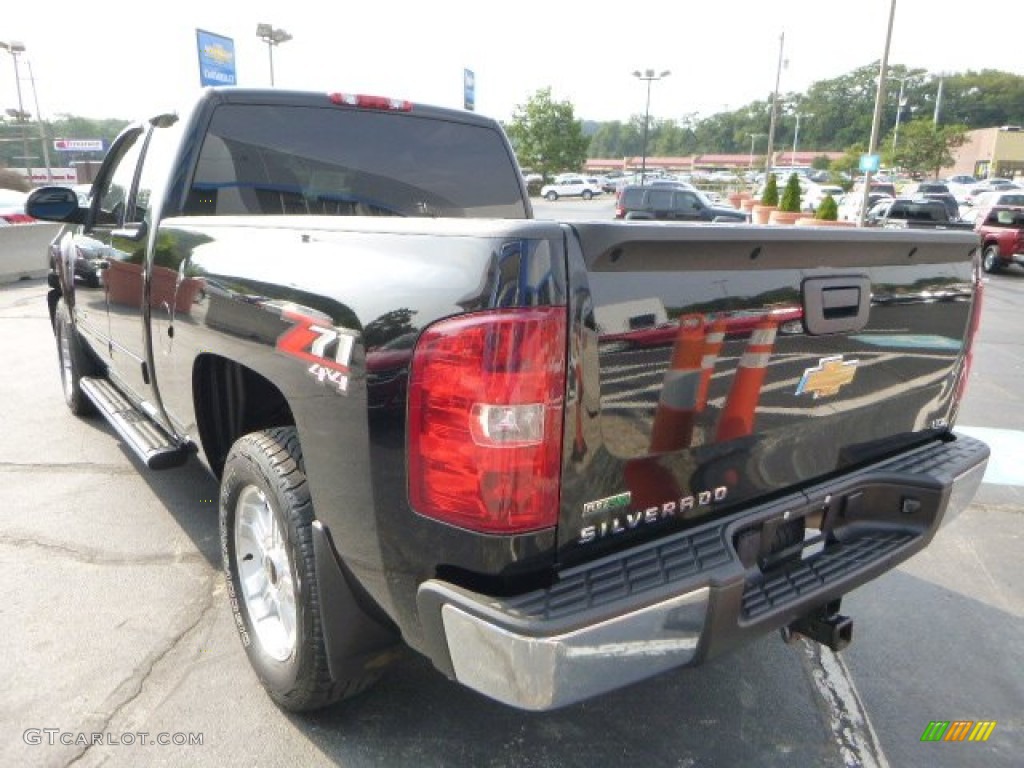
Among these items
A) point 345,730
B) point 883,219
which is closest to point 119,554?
point 345,730

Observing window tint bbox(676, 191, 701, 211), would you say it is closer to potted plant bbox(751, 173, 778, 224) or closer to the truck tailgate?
potted plant bbox(751, 173, 778, 224)

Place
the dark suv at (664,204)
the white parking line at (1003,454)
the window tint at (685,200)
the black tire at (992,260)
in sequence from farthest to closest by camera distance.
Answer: the window tint at (685,200) → the dark suv at (664,204) → the black tire at (992,260) → the white parking line at (1003,454)

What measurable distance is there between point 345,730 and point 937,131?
258 feet

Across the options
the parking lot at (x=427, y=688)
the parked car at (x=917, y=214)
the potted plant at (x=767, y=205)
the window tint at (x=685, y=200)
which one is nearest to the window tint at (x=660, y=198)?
the window tint at (x=685, y=200)

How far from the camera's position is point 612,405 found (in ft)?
5.68

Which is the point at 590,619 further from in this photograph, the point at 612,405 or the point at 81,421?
the point at 81,421

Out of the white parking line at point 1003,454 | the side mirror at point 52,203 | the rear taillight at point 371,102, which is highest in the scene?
the rear taillight at point 371,102

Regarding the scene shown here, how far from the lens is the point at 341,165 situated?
3.54 meters

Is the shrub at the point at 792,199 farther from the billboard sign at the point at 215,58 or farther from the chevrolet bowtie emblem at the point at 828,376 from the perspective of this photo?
the chevrolet bowtie emblem at the point at 828,376

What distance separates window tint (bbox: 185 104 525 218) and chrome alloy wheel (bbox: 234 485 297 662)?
4.67 feet

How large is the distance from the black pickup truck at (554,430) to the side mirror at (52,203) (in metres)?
1.39

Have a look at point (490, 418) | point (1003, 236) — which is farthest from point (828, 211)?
point (490, 418)

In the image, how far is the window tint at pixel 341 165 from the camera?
3279 millimetres

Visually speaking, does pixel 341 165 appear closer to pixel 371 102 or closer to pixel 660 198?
pixel 371 102
